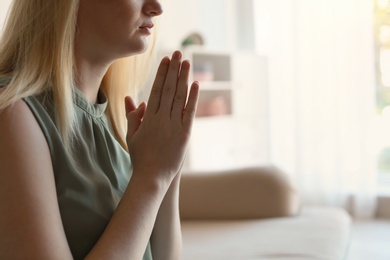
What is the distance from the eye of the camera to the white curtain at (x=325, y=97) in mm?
3508

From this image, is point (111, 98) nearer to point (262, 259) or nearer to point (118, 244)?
point (118, 244)

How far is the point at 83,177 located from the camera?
790 mm

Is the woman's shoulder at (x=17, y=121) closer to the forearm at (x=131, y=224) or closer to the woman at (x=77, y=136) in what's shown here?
the woman at (x=77, y=136)

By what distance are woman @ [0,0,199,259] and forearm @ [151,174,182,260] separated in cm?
12

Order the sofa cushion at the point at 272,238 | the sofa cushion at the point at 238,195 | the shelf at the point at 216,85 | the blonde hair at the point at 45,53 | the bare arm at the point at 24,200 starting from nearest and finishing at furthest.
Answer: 1. the bare arm at the point at 24,200
2. the blonde hair at the point at 45,53
3. the sofa cushion at the point at 272,238
4. the sofa cushion at the point at 238,195
5. the shelf at the point at 216,85

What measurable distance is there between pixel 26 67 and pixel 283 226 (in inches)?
57.3

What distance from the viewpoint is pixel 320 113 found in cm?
365

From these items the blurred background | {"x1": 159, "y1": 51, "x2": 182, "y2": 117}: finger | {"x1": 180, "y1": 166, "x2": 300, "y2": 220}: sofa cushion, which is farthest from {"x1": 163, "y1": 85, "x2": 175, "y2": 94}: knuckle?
the blurred background

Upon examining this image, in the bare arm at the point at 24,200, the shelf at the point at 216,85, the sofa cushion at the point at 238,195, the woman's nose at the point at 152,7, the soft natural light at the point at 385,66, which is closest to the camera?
the bare arm at the point at 24,200

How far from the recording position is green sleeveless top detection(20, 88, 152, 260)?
76 centimetres

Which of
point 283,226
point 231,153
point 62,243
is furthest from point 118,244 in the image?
point 231,153

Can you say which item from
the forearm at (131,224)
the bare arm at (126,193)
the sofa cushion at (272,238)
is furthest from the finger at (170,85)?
the sofa cushion at (272,238)

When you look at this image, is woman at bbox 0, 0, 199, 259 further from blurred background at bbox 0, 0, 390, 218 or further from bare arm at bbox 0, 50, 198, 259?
blurred background at bbox 0, 0, 390, 218

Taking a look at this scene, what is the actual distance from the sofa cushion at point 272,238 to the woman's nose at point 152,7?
99 cm
